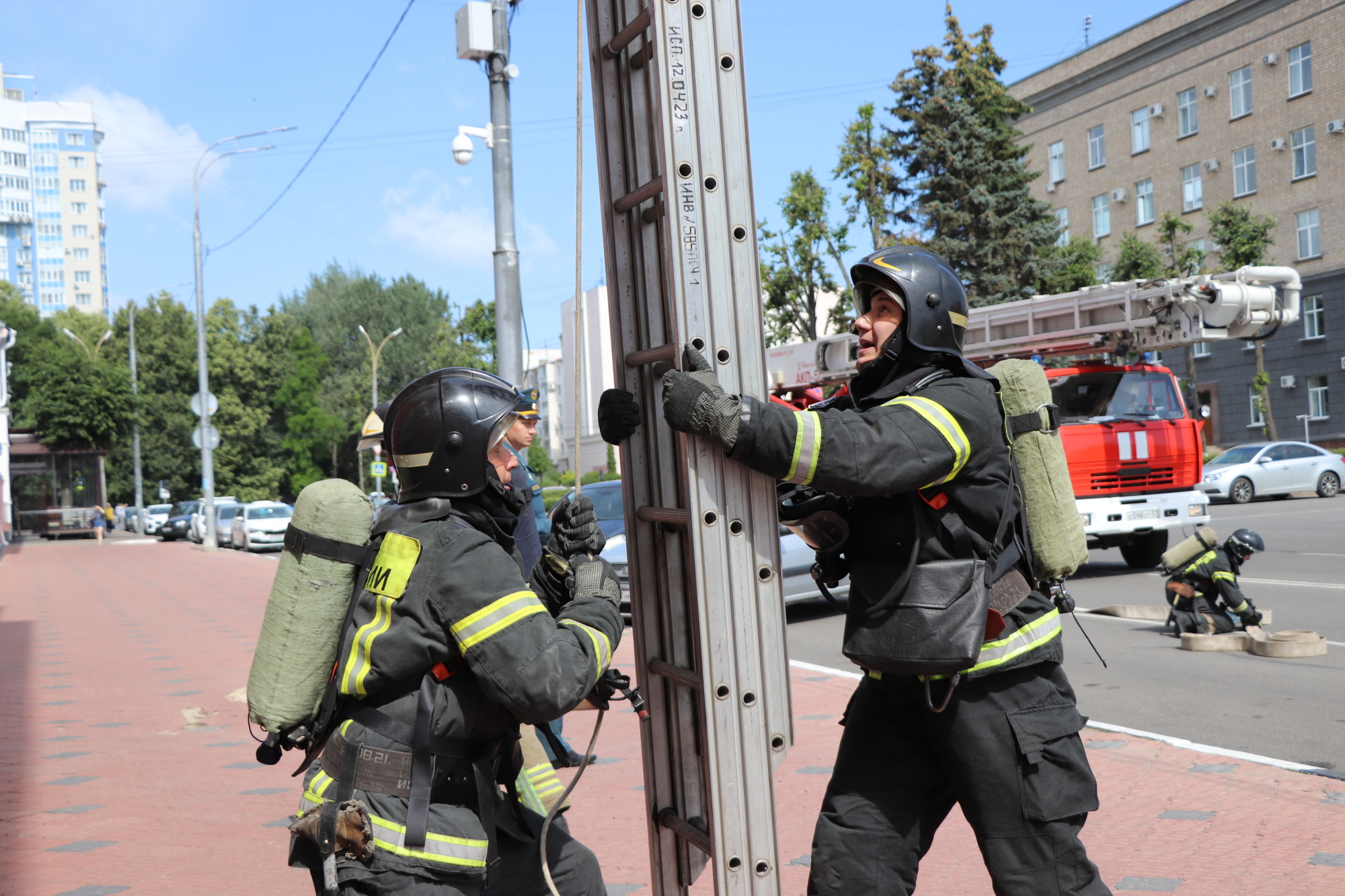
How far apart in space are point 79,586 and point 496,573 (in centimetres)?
2200

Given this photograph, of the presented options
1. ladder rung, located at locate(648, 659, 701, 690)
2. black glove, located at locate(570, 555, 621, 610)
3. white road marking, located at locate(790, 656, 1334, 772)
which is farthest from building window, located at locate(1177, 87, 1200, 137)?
black glove, located at locate(570, 555, 621, 610)

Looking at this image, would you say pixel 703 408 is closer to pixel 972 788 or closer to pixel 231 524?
pixel 972 788

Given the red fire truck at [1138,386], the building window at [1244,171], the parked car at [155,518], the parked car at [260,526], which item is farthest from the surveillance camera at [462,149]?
the parked car at [155,518]

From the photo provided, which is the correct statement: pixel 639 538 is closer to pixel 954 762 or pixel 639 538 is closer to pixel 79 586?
pixel 954 762

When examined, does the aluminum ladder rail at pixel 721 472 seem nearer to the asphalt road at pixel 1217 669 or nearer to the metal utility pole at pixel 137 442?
the asphalt road at pixel 1217 669

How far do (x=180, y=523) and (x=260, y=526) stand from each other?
39.1 feet

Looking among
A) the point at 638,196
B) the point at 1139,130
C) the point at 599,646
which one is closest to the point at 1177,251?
the point at 1139,130

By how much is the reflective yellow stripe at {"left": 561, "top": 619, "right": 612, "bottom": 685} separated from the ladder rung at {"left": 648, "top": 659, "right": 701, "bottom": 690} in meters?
0.20

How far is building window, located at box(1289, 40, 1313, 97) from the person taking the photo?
34812 mm

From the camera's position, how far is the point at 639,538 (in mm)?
2951

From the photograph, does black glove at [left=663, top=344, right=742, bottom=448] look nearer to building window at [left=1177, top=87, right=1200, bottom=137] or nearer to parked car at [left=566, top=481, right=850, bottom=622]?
parked car at [left=566, top=481, right=850, bottom=622]

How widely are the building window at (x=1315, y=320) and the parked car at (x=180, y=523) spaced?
37.0m

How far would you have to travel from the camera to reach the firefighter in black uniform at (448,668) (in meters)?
2.38

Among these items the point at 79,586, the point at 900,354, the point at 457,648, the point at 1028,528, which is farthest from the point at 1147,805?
the point at 79,586
